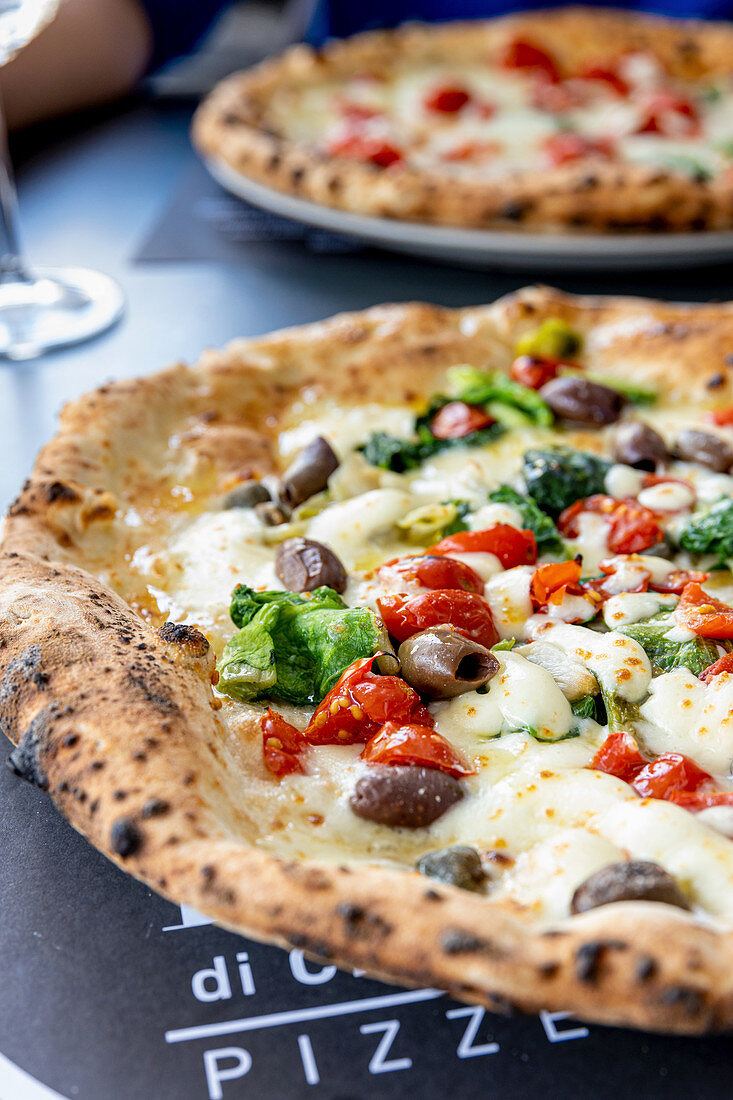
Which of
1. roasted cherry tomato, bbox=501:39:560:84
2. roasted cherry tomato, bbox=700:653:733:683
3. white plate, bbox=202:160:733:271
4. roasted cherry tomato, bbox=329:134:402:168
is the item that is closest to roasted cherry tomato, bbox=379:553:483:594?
roasted cherry tomato, bbox=700:653:733:683

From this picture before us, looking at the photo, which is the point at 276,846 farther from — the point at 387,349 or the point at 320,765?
the point at 387,349

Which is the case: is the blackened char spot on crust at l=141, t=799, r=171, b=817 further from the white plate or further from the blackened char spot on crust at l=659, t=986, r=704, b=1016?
the white plate

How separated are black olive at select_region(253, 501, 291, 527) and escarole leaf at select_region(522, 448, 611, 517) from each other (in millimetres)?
773

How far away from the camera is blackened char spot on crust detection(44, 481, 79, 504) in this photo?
10.7ft

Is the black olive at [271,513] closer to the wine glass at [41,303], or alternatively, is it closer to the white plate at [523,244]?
the wine glass at [41,303]

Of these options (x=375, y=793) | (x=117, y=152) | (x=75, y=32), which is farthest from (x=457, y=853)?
(x=75, y=32)

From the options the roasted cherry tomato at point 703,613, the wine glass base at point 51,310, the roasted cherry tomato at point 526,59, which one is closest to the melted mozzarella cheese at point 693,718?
the roasted cherry tomato at point 703,613

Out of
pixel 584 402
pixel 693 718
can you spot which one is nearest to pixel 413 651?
pixel 693 718

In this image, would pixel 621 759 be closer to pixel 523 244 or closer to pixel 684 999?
pixel 684 999

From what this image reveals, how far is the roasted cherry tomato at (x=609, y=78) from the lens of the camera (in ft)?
24.6

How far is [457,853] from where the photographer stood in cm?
222

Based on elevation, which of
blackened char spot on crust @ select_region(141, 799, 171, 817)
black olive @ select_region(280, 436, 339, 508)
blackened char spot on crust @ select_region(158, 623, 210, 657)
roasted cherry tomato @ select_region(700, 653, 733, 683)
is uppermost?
blackened char spot on crust @ select_region(141, 799, 171, 817)

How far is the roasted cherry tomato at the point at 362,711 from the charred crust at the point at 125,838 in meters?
0.54

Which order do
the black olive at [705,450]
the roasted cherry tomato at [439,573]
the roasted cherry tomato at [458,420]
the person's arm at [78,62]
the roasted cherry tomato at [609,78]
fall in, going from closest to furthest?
the roasted cherry tomato at [439,573]
the black olive at [705,450]
the roasted cherry tomato at [458,420]
the person's arm at [78,62]
the roasted cherry tomato at [609,78]
